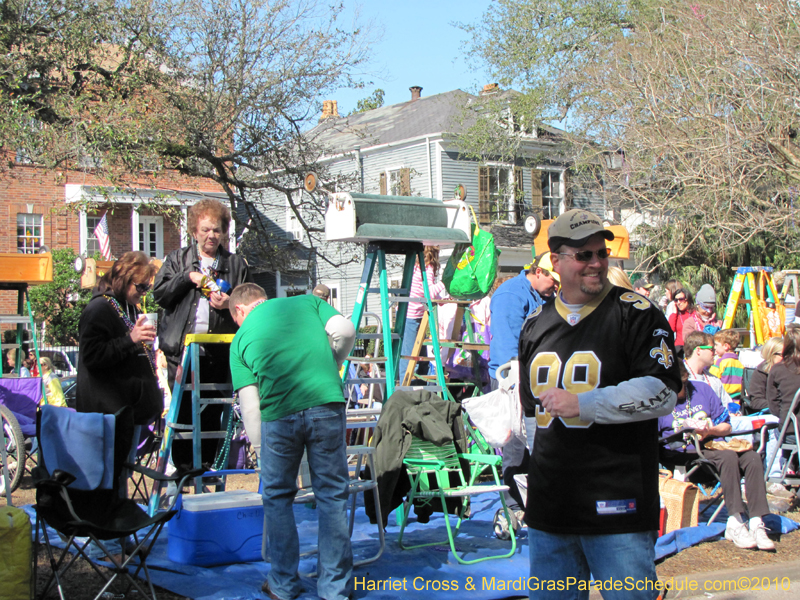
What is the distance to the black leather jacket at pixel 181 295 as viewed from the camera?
5.54m

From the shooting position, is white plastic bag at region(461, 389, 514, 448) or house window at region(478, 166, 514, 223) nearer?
white plastic bag at region(461, 389, 514, 448)

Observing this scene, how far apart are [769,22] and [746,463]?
11.5m

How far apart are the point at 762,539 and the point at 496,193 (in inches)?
834

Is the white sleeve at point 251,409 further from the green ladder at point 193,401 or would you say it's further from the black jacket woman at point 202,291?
the black jacket woman at point 202,291

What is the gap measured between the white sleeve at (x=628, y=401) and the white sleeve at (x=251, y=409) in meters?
2.14

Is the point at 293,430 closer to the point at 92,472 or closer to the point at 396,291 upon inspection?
the point at 92,472

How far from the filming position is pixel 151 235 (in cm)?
2792

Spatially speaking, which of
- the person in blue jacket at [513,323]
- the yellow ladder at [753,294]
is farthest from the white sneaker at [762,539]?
the yellow ladder at [753,294]

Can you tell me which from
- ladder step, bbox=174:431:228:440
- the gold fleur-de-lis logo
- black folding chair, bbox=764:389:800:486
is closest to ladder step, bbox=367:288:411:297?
ladder step, bbox=174:431:228:440

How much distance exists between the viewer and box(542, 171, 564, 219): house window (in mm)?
27000

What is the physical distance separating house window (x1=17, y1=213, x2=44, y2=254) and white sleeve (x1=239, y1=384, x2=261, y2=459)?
24.0 metres

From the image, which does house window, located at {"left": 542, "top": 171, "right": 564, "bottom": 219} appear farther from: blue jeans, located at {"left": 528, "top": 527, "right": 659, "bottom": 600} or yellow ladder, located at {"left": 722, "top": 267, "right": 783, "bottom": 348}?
blue jeans, located at {"left": 528, "top": 527, "right": 659, "bottom": 600}

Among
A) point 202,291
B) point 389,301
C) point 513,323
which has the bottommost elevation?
point 513,323

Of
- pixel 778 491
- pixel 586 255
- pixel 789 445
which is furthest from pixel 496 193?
pixel 586 255
